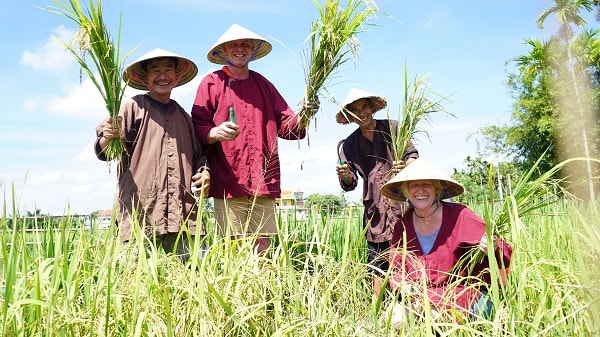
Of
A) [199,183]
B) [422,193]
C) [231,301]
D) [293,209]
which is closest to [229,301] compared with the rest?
[231,301]

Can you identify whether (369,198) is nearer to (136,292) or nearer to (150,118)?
(150,118)

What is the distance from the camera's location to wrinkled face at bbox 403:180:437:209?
2.94m

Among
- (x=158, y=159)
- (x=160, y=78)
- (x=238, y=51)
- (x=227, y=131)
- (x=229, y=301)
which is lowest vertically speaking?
(x=229, y=301)

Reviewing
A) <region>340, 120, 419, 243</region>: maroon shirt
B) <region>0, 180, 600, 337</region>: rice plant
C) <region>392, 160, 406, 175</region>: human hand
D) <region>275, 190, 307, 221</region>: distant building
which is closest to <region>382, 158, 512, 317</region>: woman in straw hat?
<region>392, 160, 406, 175</region>: human hand

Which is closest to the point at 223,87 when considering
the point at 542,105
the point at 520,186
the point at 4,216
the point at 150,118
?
the point at 150,118

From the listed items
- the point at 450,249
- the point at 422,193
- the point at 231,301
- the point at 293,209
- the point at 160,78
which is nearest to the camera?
the point at 231,301

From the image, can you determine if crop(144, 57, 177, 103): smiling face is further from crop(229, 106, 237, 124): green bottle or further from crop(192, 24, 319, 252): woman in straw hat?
crop(229, 106, 237, 124): green bottle

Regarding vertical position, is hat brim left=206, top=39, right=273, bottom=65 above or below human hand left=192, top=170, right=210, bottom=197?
above

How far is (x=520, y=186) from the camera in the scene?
2.50 meters

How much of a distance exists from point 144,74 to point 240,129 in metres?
0.65

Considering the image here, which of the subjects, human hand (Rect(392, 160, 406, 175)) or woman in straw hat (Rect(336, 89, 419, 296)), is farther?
woman in straw hat (Rect(336, 89, 419, 296))

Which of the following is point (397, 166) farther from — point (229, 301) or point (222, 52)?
point (229, 301)

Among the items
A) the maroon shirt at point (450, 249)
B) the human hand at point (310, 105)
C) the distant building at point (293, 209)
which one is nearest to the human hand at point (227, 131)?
the human hand at point (310, 105)

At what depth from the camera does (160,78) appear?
3240mm
